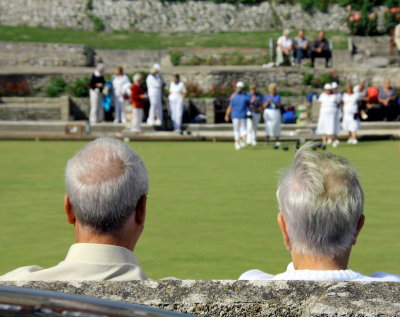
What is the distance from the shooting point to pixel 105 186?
14.8 ft

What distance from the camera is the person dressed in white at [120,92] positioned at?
29.9 m

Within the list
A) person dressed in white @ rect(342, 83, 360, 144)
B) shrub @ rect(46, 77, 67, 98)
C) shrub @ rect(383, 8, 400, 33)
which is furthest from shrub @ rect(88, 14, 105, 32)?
person dressed in white @ rect(342, 83, 360, 144)

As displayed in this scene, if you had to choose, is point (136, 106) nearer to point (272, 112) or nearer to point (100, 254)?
point (272, 112)

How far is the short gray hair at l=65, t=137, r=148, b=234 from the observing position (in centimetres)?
448

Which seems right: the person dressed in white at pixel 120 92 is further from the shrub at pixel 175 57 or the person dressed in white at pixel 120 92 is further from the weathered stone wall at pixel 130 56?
the weathered stone wall at pixel 130 56

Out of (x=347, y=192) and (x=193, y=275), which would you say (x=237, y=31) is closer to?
(x=193, y=275)

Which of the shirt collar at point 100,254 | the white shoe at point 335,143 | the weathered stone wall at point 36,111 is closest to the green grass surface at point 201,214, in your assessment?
the white shoe at point 335,143

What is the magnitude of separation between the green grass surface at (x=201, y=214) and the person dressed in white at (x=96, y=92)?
7.05 meters

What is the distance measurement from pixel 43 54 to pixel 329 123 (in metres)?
17.2

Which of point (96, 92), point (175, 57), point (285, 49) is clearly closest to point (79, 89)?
point (96, 92)

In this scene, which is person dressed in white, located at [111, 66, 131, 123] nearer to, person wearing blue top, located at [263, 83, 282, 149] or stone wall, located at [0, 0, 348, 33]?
person wearing blue top, located at [263, 83, 282, 149]

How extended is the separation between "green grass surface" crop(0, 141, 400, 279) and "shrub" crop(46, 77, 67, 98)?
34.2 feet

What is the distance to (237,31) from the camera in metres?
51.0

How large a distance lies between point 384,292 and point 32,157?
1948 cm
